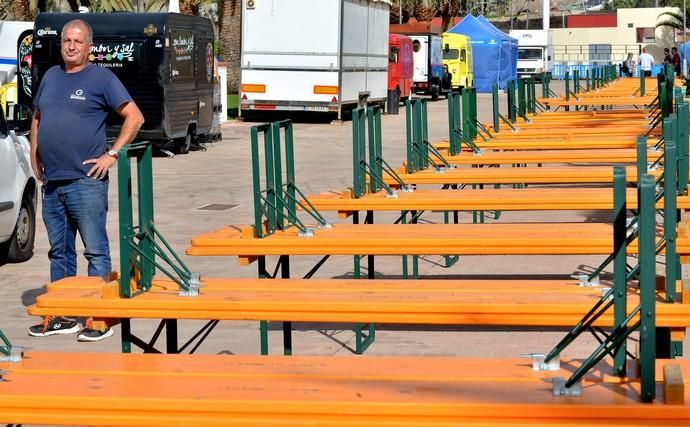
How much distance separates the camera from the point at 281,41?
113 ft

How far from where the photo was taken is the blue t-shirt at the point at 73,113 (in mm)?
8547

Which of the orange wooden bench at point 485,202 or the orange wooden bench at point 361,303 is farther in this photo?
the orange wooden bench at point 485,202

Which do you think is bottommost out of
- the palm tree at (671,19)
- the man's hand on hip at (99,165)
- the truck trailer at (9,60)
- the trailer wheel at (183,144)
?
the trailer wheel at (183,144)

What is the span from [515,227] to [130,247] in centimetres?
274

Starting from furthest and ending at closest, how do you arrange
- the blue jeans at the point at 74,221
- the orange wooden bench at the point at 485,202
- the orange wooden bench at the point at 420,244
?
the orange wooden bench at the point at 485,202 → the blue jeans at the point at 74,221 → the orange wooden bench at the point at 420,244

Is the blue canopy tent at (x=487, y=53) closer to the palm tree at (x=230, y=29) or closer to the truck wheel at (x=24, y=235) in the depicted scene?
the palm tree at (x=230, y=29)

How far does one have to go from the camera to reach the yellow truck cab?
5697 cm

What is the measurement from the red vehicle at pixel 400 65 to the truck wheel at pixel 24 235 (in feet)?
101

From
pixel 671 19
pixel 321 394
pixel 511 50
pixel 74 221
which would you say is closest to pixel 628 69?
pixel 511 50

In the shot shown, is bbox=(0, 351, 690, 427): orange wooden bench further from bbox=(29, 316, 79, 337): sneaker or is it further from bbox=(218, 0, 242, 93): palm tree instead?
bbox=(218, 0, 242, 93): palm tree

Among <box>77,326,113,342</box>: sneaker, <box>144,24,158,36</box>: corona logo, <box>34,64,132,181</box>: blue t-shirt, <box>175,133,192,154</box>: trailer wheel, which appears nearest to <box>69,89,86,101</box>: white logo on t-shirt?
→ <box>34,64,132,181</box>: blue t-shirt

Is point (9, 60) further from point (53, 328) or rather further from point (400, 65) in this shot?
point (53, 328)

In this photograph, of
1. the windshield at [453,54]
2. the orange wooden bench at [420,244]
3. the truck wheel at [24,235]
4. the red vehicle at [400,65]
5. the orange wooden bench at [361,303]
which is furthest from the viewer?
the windshield at [453,54]

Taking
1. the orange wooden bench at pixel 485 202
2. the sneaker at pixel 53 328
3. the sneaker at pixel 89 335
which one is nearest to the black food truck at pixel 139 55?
the orange wooden bench at pixel 485 202
